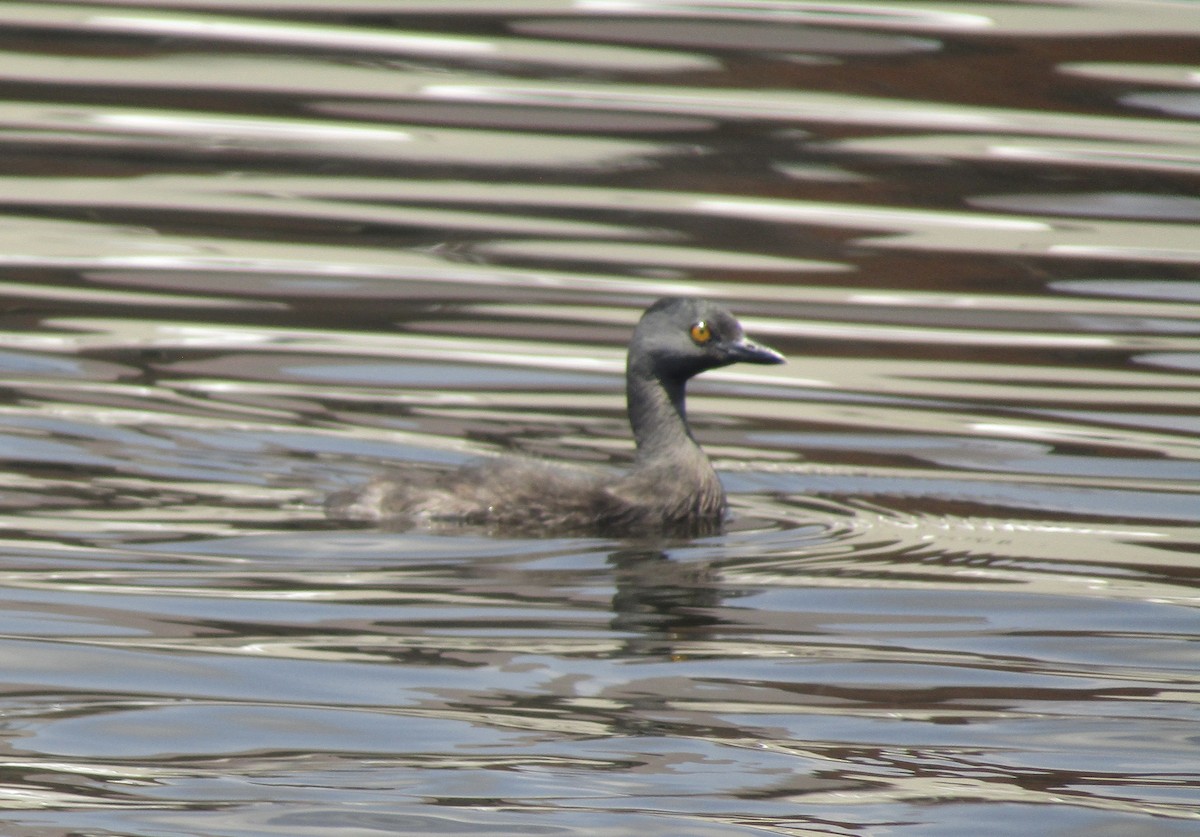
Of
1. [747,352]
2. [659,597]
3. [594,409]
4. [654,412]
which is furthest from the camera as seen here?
[594,409]

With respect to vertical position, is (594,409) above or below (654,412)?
below

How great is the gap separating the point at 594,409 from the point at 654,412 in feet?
4.79

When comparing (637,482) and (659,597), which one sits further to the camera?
(637,482)

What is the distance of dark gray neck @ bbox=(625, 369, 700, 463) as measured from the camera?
946 cm

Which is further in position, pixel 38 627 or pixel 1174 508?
pixel 1174 508

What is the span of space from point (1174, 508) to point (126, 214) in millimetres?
6319

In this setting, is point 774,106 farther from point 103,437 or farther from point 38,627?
point 38,627

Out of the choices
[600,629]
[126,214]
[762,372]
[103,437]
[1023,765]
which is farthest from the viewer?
[126,214]

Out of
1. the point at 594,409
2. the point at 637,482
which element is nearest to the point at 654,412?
the point at 637,482

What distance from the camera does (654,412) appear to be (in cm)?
951

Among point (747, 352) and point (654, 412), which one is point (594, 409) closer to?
point (654, 412)

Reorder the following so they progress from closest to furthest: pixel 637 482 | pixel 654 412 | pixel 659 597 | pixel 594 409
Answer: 1. pixel 659 597
2. pixel 637 482
3. pixel 654 412
4. pixel 594 409

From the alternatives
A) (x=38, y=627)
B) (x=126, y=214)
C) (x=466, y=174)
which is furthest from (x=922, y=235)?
(x=38, y=627)

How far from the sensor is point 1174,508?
30.1ft
